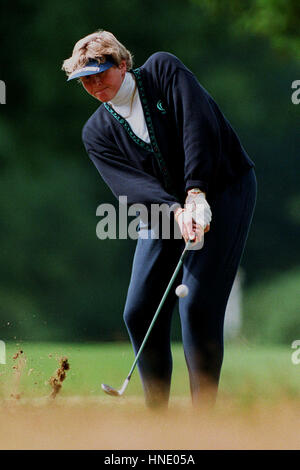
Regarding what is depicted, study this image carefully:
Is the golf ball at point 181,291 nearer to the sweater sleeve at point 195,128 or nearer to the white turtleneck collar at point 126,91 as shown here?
the sweater sleeve at point 195,128

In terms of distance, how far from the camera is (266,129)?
25.2 feet

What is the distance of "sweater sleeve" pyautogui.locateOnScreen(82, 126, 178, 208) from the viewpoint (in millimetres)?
2879

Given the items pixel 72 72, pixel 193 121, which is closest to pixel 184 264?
pixel 193 121

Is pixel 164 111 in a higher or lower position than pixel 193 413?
higher

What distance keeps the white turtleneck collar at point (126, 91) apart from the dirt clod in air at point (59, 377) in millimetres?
1259

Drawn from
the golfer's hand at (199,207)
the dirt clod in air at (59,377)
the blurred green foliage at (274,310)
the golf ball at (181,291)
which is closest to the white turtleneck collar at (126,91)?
the golfer's hand at (199,207)

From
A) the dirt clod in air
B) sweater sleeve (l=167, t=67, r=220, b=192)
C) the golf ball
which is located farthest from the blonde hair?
the dirt clod in air

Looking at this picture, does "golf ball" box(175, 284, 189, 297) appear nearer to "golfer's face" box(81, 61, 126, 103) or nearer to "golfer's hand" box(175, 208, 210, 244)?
"golfer's hand" box(175, 208, 210, 244)

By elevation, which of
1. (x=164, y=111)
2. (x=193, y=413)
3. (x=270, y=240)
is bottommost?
(x=193, y=413)

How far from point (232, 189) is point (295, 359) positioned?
199 cm

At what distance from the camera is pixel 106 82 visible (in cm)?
290

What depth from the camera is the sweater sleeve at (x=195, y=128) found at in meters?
2.82

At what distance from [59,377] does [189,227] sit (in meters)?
1.20

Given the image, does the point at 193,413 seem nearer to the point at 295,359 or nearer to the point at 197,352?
the point at 197,352
